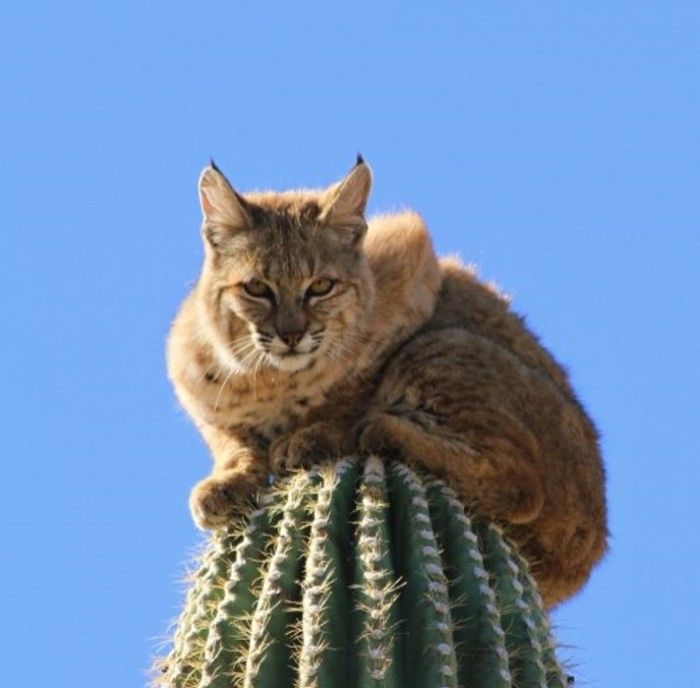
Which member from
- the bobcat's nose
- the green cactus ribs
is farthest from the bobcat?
the green cactus ribs

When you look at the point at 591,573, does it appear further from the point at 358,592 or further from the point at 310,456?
the point at 358,592

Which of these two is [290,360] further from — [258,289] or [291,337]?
[258,289]

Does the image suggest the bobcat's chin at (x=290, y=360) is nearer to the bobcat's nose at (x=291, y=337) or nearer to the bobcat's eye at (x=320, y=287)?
the bobcat's nose at (x=291, y=337)

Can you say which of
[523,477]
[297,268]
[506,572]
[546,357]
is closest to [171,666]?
[506,572]

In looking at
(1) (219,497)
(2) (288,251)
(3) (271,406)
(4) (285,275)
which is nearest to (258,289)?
(4) (285,275)

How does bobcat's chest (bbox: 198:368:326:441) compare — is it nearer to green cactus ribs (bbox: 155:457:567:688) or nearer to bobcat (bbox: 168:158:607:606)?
bobcat (bbox: 168:158:607:606)

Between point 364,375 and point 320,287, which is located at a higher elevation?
point 320,287
